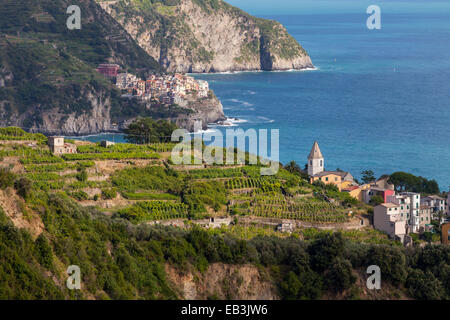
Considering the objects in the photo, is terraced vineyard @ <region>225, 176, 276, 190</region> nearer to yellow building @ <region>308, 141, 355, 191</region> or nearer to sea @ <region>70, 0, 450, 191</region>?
yellow building @ <region>308, 141, 355, 191</region>

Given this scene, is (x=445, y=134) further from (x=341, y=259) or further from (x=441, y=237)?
(x=341, y=259)

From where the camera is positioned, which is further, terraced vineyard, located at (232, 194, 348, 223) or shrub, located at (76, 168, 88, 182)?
shrub, located at (76, 168, 88, 182)

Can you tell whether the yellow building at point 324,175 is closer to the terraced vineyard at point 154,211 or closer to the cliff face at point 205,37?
the terraced vineyard at point 154,211

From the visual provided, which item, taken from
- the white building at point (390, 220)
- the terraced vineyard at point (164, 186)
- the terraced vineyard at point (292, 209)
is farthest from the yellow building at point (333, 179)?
the white building at point (390, 220)

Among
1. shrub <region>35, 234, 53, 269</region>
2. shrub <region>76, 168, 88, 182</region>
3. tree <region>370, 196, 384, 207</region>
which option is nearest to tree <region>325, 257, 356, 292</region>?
shrub <region>35, 234, 53, 269</region>

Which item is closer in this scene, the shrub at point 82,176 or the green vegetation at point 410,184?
the shrub at point 82,176
